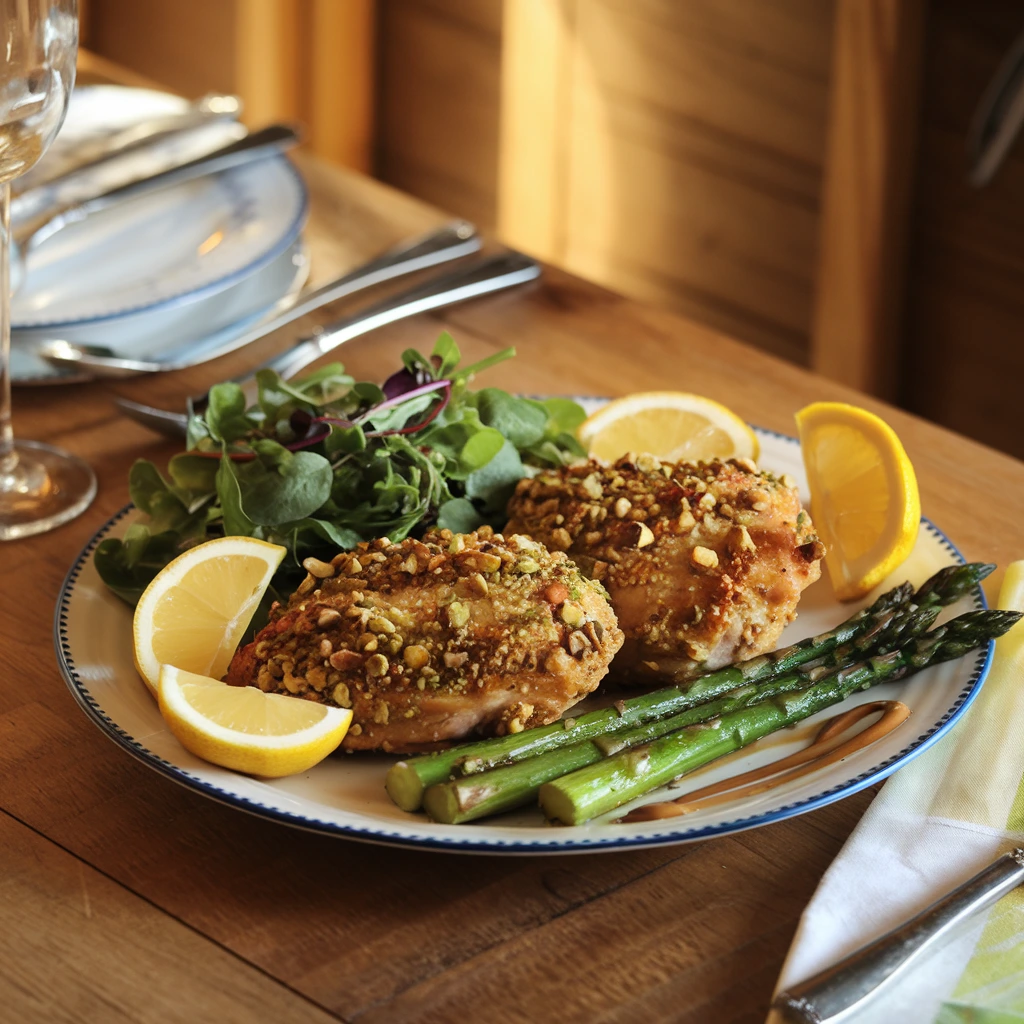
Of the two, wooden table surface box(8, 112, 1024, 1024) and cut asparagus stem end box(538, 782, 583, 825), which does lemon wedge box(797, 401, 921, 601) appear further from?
cut asparagus stem end box(538, 782, 583, 825)

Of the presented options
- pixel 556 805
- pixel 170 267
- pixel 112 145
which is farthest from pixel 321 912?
pixel 112 145

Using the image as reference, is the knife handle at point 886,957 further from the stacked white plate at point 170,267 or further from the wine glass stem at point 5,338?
the stacked white plate at point 170,267

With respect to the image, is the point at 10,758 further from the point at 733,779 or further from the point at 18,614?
the point at 733,779

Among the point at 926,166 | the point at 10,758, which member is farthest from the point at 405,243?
the point at 926,166

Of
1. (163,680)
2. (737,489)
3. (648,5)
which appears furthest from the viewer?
(648,5)

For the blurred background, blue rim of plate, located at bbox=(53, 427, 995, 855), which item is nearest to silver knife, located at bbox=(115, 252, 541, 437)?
blue rim of plate, located at bbox=(53, 427, 995, 855)

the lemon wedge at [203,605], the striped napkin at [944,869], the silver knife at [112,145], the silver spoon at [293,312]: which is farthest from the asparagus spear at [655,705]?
the silver knife at [112,145]
